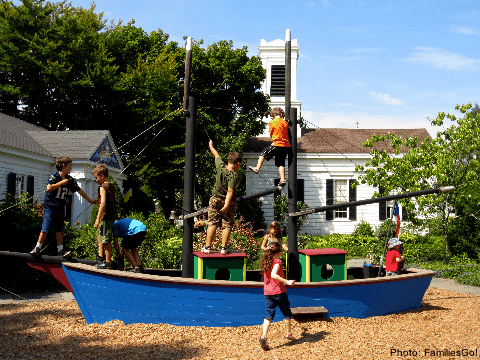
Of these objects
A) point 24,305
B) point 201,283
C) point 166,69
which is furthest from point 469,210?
point 166,69

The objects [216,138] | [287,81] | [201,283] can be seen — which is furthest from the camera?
[216,138]

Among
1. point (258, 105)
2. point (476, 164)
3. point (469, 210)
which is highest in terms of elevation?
point (258, 105)

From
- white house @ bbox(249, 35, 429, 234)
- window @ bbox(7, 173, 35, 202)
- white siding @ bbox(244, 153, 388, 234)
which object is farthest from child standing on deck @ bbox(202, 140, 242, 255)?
white siding @ bbox(244, 153, 388, 234)

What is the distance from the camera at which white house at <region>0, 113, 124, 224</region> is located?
1683cm

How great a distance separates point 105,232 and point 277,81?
85.2 ft

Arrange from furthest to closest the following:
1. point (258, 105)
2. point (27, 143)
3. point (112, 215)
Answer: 1. point (258, 105)
2. point (27, 143)
3. point (112, 215)

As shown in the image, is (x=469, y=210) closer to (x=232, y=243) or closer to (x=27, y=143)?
(x=232, y=243)

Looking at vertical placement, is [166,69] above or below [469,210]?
above

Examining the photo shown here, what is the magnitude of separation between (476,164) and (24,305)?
14.1 meters

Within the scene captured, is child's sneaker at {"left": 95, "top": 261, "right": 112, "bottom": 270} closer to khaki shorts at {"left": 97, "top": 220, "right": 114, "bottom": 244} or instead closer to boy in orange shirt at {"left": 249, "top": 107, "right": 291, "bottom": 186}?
khaki shorts at {"left": 97, "top": 220, "right": 114, "bottom": 244}

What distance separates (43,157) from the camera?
18.5 m

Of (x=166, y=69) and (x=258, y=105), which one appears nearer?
(x=166, y=69)

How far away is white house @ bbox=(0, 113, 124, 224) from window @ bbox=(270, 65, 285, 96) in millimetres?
13198

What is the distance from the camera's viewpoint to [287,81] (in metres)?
7.80
